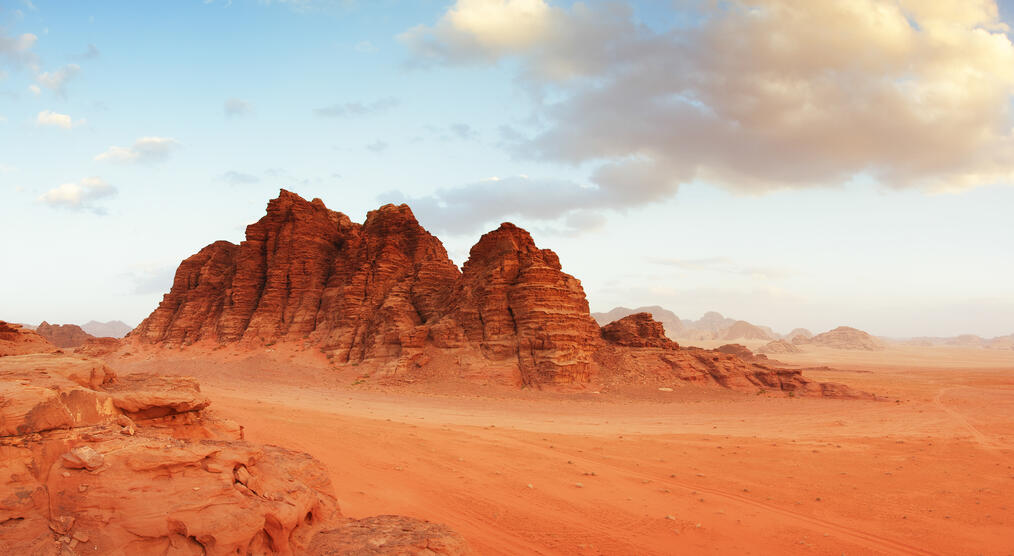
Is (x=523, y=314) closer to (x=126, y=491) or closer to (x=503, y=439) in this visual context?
(x=503, y=439)

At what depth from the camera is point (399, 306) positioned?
36.0 meters

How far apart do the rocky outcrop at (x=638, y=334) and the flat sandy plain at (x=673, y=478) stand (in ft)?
45.4

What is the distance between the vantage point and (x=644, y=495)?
8992mm

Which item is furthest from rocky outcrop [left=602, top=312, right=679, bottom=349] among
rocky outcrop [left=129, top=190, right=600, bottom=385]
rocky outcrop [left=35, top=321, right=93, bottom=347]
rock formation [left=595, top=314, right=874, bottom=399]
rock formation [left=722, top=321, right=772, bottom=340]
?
rock formation [left=722, top=321, right=772, bottom=340]

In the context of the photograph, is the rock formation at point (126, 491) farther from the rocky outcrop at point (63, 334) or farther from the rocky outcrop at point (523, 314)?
the rocky outcrop at point (63, 334)

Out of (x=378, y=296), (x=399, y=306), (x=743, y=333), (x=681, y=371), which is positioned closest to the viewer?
(x=681, y=371)

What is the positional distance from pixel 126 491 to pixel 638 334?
3337 centimetres

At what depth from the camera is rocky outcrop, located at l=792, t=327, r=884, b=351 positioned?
136 metres

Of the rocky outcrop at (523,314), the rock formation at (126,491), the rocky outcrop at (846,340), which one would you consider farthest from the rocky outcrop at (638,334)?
the rocky outcrop at (846,340)

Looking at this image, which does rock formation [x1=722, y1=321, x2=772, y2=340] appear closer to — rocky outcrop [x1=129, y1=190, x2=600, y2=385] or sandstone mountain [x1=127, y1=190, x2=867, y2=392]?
sandstone mountain [x1=127, y1=190, x2=867, y2=392]

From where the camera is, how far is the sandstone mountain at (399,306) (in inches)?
1192

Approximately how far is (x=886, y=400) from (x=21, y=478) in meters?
36.3

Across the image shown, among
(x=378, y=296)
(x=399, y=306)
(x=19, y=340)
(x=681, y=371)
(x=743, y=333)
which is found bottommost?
(x=681, y=371)

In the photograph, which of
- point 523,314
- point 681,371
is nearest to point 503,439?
point 523,314
